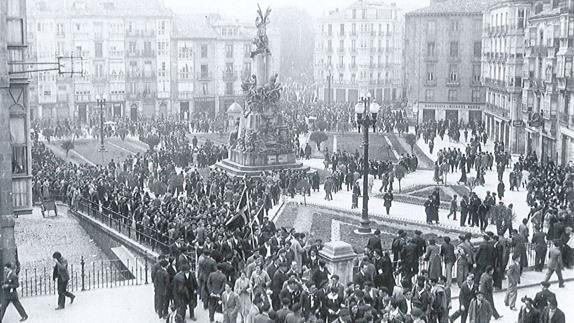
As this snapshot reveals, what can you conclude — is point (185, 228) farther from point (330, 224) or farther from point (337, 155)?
point (337, 155)

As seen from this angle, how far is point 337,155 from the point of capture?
44625 mm

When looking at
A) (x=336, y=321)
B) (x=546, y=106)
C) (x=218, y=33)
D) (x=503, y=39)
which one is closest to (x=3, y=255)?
(x=336, y=321)

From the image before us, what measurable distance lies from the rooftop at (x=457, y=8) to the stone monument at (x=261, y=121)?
3960 centimetres

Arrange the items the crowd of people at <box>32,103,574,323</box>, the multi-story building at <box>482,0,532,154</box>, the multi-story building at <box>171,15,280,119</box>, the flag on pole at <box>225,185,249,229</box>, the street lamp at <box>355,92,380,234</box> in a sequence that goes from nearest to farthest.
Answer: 1. the crowd of people at <box>32,103,574,323</box>
2. the flag on pole at <box>225,185,249,229</box>
3. the street lamp at <box>355,92,380,234</box>
4. the multi-story building at <box>482,0,532,154</box>
5. the multi-story building at <box>171,15,280,119</box>

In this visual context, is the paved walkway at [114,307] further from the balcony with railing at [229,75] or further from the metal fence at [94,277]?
the balcony with railing at [229,75]

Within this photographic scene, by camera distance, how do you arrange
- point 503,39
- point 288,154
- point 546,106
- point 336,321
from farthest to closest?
point 503,39, point 546,106, point 288,154, point 336,321

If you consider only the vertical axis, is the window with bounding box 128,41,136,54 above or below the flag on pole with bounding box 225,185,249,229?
above

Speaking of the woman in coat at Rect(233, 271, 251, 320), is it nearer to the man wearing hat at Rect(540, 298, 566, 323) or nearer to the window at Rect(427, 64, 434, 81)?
the man wearing hat at Rect(540, 298, 566, 323)

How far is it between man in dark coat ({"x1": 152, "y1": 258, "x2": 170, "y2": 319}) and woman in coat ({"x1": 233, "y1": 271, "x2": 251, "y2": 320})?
218 centimetres

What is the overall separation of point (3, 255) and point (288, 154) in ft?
76.5

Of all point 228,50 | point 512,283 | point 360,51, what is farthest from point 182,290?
point 360,51

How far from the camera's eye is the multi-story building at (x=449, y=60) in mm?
76625

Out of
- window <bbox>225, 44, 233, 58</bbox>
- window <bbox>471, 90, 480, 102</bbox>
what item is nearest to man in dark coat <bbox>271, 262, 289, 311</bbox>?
window <bbox>471, 90, 480, 102</bbox>

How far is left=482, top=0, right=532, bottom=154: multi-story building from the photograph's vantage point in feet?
190
